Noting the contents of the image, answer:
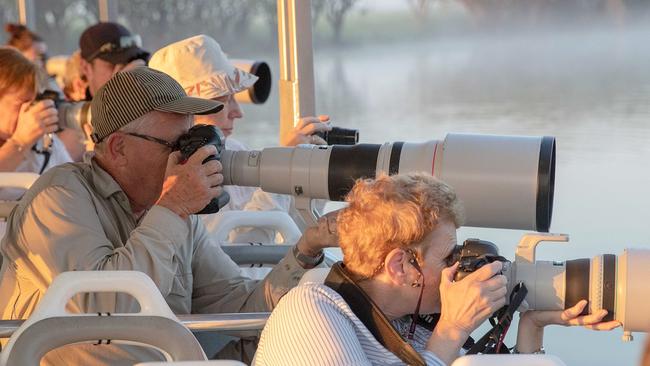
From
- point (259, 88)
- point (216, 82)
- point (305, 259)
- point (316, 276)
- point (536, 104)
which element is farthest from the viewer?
point (536, 104)

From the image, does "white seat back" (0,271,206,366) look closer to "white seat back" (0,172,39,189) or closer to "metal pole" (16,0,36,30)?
"white seat back" (0,172,39,189)

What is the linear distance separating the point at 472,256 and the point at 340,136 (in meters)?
0.94

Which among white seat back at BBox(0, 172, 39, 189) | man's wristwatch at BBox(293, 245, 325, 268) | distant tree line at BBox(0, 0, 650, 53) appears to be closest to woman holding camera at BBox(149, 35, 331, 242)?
white seat back at BBox(0, 172, 39, 189)

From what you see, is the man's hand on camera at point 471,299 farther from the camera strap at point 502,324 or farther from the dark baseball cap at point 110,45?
the dark baseball cap at point 110,45

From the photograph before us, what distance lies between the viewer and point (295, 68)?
3.17 metres

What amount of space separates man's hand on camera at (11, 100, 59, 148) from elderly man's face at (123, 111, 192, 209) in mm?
1183

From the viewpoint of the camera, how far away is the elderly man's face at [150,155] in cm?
216

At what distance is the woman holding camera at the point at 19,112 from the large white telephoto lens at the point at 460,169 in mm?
1273

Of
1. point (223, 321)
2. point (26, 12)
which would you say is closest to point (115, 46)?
point (26, 12)

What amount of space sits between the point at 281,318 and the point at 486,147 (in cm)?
51

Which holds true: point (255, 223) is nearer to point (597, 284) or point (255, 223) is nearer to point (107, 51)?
point (597, 284)

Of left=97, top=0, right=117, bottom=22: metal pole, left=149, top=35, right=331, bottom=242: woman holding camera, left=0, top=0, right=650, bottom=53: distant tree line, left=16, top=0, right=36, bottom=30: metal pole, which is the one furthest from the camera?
left=0, top=0, right=650, bottom=53: distant tree line

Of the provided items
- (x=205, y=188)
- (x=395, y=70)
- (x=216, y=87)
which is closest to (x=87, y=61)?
(x=216, y=87)

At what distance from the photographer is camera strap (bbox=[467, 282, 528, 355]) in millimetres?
1713
